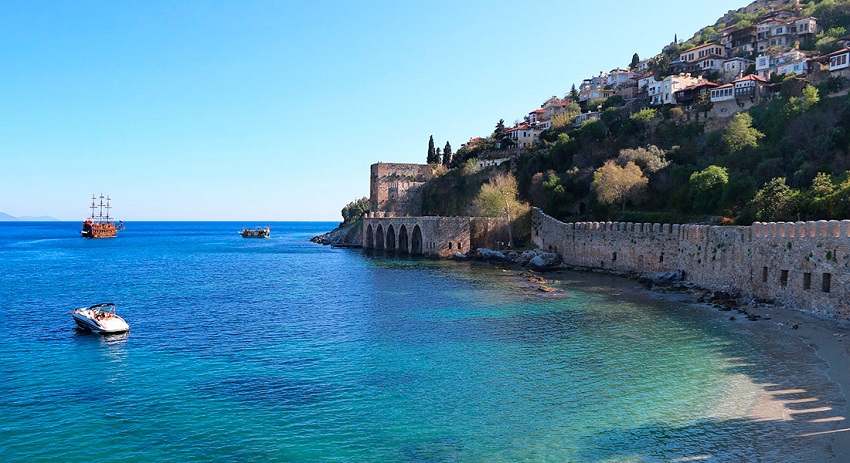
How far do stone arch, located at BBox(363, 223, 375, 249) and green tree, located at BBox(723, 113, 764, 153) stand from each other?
1811 inches

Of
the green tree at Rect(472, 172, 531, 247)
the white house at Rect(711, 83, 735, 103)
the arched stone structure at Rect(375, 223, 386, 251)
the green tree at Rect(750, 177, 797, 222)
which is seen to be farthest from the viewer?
the arched stone structure at Rect(375, 223, 386, 251)

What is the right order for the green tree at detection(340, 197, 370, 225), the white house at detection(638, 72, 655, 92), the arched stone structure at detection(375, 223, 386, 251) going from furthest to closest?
the green tree at detection(340, 197, 370, 225)
the arched stone structure at detection(375, 223, 386, 251)
the white house at detection(638, 72, 655, 92)

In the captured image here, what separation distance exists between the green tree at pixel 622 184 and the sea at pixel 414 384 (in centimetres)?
1879

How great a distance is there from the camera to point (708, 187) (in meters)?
42.3

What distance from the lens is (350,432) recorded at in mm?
13641

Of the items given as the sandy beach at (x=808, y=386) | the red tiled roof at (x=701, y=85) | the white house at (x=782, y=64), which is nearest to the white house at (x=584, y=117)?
the red tiled roof at (x=701, y=85)

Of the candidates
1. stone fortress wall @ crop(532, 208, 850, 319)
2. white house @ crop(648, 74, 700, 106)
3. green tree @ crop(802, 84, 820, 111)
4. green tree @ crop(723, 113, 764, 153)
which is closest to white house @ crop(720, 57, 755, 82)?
white house @ crop(648, 74, 700, 106)

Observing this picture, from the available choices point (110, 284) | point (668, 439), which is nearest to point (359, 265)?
point (110, 284)

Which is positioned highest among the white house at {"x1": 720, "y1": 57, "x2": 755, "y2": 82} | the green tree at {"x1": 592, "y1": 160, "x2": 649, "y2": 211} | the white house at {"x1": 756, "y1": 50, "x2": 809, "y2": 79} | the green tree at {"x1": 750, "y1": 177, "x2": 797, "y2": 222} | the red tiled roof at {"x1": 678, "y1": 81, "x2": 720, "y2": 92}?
the white house at {"x1": 720, "y1": 57, "x2": 755, "y2": 82}

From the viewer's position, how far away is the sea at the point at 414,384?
1281cm

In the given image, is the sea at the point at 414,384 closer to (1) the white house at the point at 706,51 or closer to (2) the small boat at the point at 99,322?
(2) the small boat at the point at 99,322

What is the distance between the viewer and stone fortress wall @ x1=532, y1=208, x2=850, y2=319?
23.2 meters

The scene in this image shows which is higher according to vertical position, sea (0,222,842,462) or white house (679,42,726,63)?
Result: white house (679,42,726,63)

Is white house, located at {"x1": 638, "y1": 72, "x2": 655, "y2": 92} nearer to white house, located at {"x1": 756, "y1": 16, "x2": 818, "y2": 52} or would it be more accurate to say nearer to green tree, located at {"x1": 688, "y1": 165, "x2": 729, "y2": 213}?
white house, located at {"x1": 756, "y1": 16, "x2": 818, "y2": 52}
